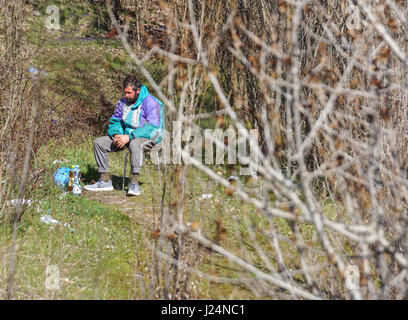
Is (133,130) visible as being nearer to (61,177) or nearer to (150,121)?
(150,121)

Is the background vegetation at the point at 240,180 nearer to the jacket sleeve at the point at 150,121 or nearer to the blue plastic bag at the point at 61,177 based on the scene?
the blue plastic bag at the point at 61,177

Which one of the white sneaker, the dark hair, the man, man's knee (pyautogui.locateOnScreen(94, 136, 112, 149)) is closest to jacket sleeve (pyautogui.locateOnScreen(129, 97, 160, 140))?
the man

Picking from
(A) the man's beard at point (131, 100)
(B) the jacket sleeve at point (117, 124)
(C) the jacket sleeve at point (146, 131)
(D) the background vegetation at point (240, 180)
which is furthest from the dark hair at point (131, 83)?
(D) the background vegetation at point (240, 180)

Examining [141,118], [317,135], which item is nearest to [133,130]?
[141,118]

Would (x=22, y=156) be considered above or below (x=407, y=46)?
below

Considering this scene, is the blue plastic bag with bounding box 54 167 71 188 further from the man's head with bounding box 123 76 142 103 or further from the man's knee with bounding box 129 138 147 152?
the man's head with bounding box 123 76 142 103

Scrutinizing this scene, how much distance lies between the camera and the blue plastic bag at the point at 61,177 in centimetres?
598

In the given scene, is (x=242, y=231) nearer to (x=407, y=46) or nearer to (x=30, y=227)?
(x=30, y=227)

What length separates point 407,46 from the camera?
3.76m

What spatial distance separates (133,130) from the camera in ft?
20.9

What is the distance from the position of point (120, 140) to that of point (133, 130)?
20 cm
